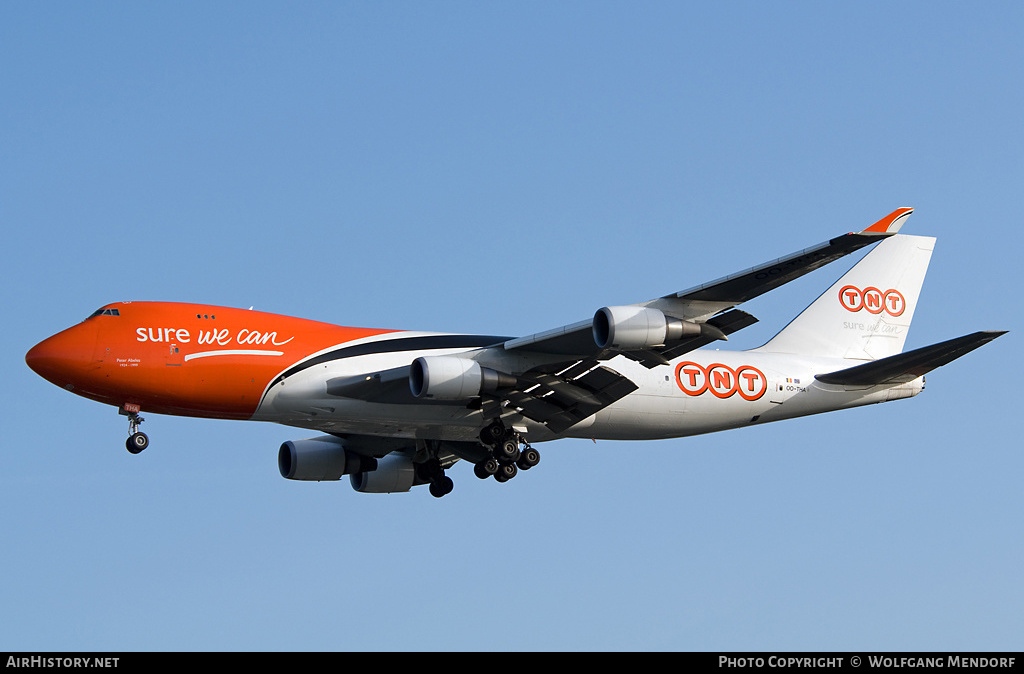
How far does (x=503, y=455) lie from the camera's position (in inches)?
1299

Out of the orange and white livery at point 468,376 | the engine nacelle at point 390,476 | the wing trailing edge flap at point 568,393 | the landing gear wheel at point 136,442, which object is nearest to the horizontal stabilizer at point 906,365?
the orange and white livery at point 468,376

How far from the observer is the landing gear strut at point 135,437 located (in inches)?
1198

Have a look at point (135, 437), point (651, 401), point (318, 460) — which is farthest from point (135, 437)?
point (651, 401)

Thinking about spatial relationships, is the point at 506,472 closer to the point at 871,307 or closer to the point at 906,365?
the point at 906,365

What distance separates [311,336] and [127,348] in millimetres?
4603

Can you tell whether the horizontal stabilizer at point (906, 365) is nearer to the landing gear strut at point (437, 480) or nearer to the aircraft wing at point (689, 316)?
the aircraft wing at point (689, 316)

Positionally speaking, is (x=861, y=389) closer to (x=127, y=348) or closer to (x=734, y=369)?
(x=734, y=369)

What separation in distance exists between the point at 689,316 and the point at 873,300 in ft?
39.9

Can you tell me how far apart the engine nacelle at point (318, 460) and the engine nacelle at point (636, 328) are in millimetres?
10545

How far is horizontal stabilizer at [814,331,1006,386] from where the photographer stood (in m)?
32.4

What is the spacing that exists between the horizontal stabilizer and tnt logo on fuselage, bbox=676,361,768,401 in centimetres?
210

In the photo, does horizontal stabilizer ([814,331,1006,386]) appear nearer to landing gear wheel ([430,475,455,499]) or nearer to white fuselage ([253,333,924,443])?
white fuselage ([253,333,924,443])

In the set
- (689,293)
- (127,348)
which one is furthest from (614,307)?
(127,348)
